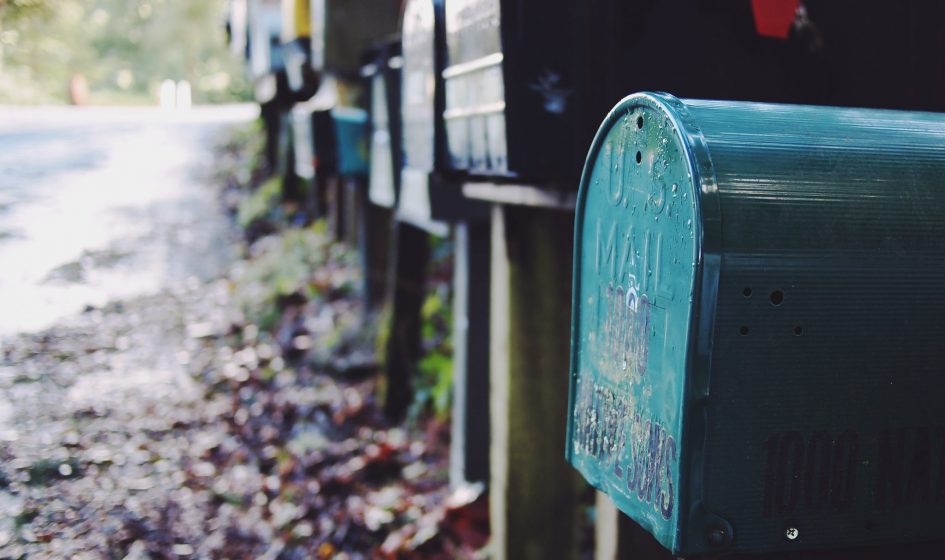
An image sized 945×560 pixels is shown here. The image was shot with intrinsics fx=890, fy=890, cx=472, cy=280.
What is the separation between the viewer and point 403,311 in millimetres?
5660

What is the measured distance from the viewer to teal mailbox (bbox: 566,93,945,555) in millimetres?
1459

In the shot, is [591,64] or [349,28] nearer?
[591,64]

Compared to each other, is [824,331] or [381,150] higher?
[381,150]

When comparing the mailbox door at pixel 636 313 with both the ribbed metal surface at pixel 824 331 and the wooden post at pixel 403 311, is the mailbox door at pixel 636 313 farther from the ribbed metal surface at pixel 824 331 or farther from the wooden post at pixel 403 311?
the wooden post at pixel 403 311

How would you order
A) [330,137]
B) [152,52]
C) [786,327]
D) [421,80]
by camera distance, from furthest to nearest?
[152,52]
[330,137]
[421,80]
[786,327]

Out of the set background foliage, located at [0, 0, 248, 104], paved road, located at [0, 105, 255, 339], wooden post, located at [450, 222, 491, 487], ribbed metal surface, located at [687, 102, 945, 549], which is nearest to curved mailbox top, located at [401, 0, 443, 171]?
wooden post, located at [450, 222, 491, 487]

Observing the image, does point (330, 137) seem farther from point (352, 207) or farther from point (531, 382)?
point (531, 382)

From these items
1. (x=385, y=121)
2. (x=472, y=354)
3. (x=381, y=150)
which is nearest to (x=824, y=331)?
(x=472, y=354)

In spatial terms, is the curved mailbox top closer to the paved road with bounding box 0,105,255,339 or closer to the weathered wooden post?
the weathered wooden post

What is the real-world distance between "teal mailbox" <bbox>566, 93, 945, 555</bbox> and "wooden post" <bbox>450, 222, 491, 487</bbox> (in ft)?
8.16

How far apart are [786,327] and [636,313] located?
29cm

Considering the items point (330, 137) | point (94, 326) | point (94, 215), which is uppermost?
point (330, 137)

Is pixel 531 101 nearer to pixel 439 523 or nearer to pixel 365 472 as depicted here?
pixel 439 523

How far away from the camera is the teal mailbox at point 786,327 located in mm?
1459
